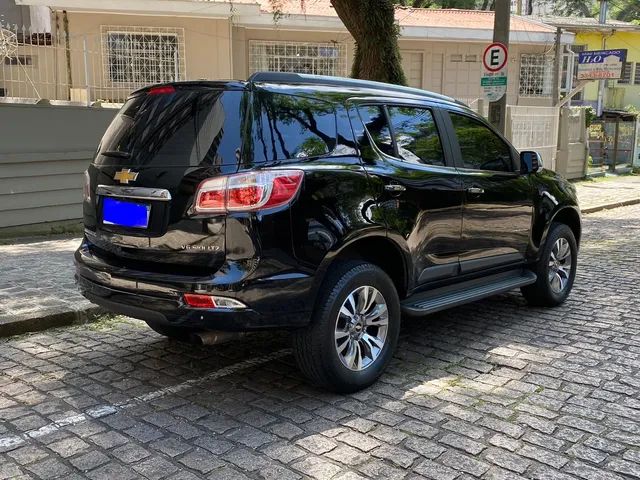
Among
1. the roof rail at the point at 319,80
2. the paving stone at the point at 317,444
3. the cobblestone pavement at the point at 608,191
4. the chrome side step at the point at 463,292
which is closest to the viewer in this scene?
the paving stone at the point at 317,444

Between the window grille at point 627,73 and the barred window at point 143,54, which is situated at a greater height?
the window grille at point 627,73

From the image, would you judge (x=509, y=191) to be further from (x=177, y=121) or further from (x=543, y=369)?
(x=177, y=121)

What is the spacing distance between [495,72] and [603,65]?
10.3 meters

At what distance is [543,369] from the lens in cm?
453

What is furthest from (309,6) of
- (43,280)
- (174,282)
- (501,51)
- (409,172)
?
(174,282)

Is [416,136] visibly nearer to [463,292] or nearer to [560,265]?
[463,292]

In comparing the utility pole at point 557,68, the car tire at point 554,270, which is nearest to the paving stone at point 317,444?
the car tire at point 554,270

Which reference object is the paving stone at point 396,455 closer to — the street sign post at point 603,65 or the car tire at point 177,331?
the car tire at point 177,331

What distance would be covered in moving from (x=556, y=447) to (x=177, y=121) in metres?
2.84

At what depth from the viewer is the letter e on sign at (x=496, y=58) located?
399 inches

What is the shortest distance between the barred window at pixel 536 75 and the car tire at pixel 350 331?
17.2 m

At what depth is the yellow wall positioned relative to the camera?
94.8 ft

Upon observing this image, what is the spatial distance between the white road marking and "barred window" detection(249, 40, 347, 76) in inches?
492

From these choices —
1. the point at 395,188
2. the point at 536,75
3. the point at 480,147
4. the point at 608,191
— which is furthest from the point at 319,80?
the point at 536,75
